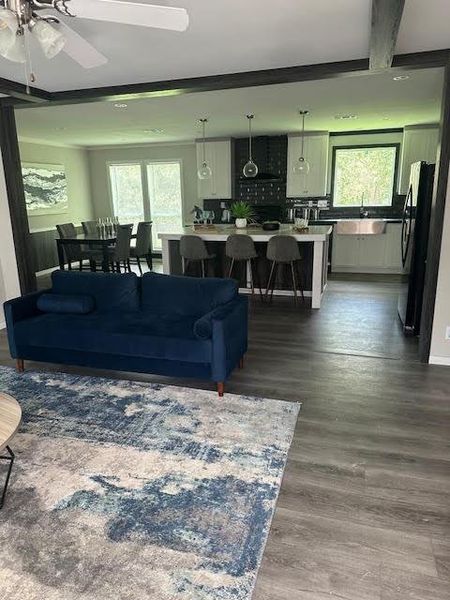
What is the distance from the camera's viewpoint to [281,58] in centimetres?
321

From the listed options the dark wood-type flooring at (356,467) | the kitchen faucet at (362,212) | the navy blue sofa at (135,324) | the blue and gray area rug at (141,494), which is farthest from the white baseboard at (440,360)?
the kitchen faucet at (362,212)

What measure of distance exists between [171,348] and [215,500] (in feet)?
4.06

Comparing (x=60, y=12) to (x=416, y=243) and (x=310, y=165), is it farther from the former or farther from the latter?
(x=310, y=165)

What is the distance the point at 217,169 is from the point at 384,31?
5.76 m

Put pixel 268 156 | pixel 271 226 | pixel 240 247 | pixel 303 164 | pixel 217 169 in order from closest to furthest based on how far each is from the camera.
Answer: pixel 240 247, pixel 271 226, pixel 303 164, pixel 268 156, pixel 217 169

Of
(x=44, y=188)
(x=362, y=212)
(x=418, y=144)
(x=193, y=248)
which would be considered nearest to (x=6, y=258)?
(x=193, y=248)

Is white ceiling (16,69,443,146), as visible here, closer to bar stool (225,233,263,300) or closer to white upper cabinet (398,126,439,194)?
white upper cabinet (398,126,439,194)

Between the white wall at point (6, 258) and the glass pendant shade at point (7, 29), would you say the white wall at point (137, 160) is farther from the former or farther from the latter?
the glass pendant shade at point (7, 29)

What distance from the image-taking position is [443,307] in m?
3.52

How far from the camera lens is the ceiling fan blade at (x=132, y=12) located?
1773 mm

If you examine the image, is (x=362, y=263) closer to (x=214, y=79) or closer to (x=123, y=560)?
(x=214, y=79)

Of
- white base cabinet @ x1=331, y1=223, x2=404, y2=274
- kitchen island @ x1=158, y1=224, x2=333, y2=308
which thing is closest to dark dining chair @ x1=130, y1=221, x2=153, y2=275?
kitchen island @ x1=158, y1=224, x2=333, y2=308

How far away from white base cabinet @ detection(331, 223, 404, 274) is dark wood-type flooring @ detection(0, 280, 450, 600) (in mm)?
3273

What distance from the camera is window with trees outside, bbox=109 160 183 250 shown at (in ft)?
29.8
